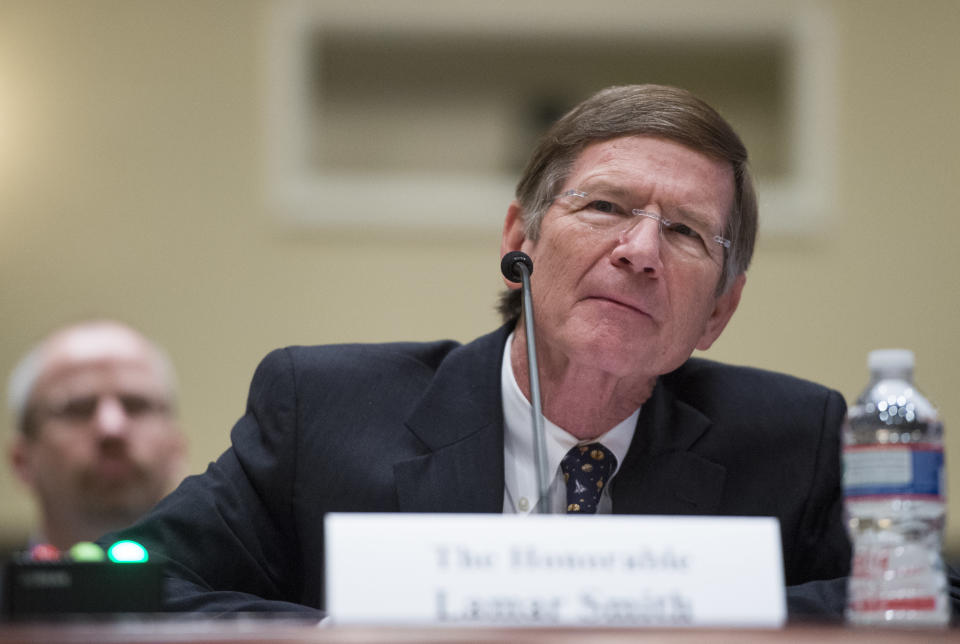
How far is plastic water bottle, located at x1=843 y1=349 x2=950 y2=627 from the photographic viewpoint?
1.49 m

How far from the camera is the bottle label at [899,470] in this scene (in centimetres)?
152

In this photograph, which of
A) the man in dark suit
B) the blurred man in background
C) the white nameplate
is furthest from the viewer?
the blurred man in background

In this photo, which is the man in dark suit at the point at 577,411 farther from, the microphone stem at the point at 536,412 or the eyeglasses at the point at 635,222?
the microphone stem at the point at 536,412

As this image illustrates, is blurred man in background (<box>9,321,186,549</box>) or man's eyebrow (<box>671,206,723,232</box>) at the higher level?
man's eyebrow (<box>671,206,723,232</box>)

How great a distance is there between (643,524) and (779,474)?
1031mm

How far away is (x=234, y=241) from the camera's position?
6.27 meters

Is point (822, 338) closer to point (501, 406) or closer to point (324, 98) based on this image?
point (324, 98)

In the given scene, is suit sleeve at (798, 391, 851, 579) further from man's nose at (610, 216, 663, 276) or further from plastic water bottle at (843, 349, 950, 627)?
plastic water bottle at (843, 349, 950, 627)

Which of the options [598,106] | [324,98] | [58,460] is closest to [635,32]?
[324,98]

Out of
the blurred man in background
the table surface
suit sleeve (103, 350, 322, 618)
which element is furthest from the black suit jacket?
the blurred man in background

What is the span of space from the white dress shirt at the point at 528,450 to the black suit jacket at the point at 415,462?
0.04m

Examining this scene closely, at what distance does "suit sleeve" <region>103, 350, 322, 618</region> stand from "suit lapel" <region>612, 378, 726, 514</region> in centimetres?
60

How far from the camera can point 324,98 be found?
707 cm

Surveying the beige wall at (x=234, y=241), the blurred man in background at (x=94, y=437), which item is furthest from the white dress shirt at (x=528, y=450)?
the beige wall at (x=234, y=241)
